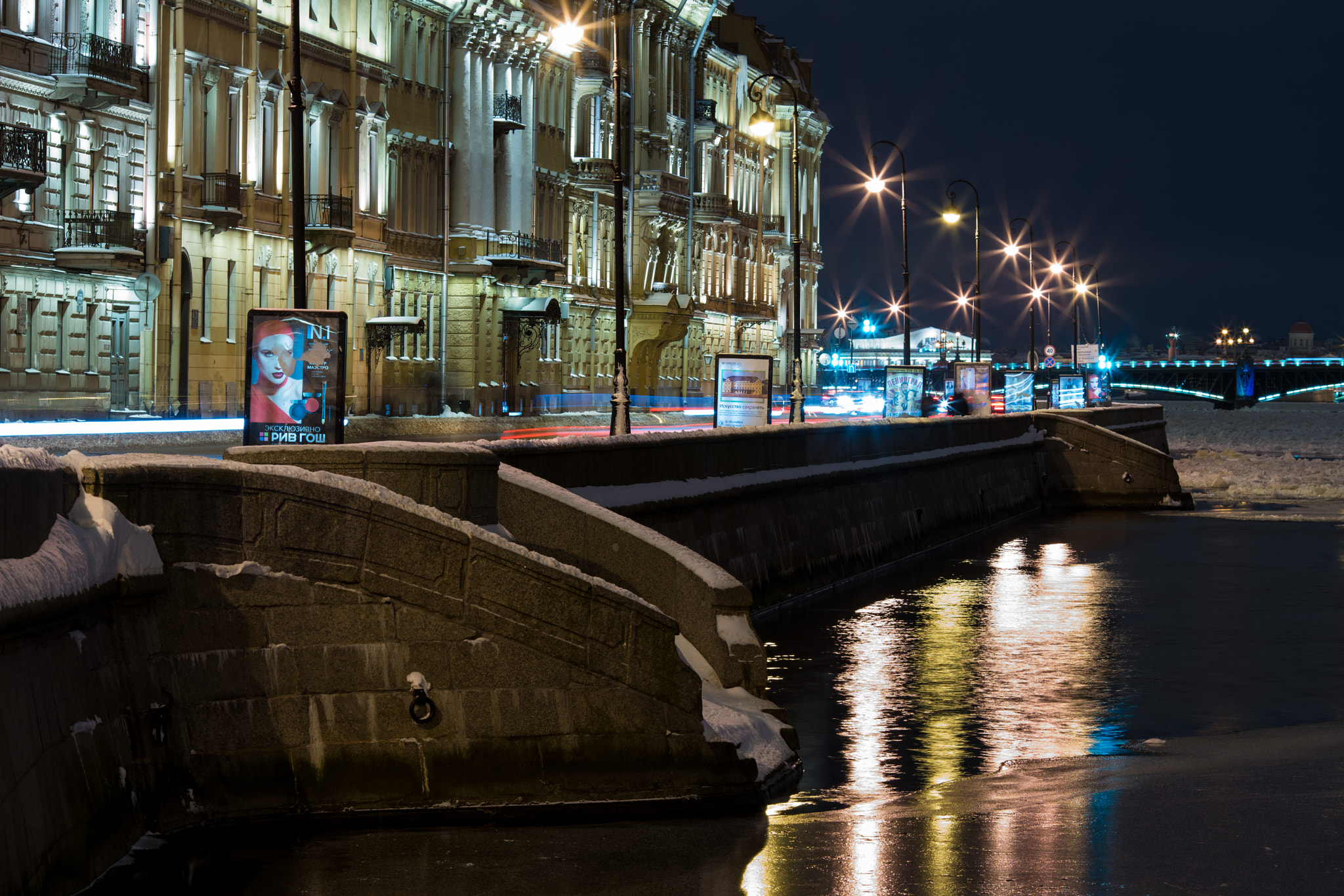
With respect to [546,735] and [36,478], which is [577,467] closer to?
[546,735]

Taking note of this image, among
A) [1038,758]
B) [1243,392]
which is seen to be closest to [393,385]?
[1038,758]

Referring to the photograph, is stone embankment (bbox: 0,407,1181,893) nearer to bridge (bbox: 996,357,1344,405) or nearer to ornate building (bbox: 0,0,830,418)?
ornate building (bbox: 0,0,830,418)

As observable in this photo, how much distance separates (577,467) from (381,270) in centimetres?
4085

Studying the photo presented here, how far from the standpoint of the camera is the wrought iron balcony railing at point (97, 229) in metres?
42.3

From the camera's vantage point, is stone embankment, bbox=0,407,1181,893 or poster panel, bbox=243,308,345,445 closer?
stone embankment, bbox=0,407,1181,893

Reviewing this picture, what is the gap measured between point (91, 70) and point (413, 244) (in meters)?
20.1

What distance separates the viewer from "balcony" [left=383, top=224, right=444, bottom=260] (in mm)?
59844

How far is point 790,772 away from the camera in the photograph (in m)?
14.0

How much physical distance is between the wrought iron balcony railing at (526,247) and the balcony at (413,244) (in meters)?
2.36

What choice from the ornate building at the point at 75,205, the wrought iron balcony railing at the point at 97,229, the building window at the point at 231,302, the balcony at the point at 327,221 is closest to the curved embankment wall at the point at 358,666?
the ornate building at the point at 75,205

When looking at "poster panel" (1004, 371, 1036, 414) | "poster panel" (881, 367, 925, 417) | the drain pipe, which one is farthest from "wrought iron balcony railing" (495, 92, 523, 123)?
"poster panel" (881, 367, 925, 417)

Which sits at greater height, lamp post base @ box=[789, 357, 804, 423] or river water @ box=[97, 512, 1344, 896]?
lamp post base @ box=[789, 357, 804, 423]

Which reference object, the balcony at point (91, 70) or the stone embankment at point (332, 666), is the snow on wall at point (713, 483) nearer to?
the stone embankment at point (332, 666)

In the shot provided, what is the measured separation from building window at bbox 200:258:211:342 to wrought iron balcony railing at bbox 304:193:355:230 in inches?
207
